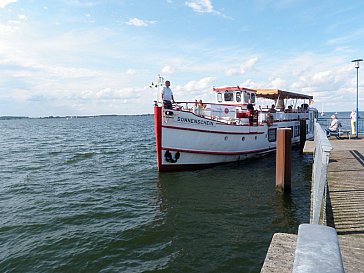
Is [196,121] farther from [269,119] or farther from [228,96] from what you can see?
[269,119]

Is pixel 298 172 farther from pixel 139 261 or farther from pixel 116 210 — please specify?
pixel 139 261

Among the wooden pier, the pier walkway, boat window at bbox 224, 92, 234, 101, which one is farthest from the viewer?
boat window at bbox 224, 92, 234, 101

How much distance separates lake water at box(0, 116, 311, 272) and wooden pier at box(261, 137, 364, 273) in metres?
1.75

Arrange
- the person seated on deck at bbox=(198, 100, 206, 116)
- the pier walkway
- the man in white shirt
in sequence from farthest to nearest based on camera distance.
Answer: the person seated on deck at bbox=(198, 100, 206, 116) < the man in white shirt < the pier walkway

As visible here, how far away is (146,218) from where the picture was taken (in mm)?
9875

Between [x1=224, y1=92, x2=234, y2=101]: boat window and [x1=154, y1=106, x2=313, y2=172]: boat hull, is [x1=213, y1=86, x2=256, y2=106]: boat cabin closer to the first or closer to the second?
[x1=224, y1=92, x2=234, y2=101]: boat window

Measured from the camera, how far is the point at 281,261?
12.2 feet

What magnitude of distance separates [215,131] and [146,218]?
777 cm

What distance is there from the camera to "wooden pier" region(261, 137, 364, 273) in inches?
148

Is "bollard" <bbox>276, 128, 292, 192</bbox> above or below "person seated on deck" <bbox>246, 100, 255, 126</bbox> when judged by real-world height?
below

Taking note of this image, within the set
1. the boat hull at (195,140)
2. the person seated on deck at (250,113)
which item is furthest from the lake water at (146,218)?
the person seated on deck at (250,113)

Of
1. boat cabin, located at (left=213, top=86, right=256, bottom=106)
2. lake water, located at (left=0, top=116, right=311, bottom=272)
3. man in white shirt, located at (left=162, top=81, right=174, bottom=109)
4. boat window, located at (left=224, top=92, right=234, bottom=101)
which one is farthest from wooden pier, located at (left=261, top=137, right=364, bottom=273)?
boat window, located at (left=224, top=92, right=234, bottom=101)

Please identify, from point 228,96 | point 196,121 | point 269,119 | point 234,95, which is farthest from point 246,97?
point 196,121

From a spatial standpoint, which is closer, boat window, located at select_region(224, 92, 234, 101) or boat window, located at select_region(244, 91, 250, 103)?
→ boat window, located at select_region(244, 91, 250, 103)
